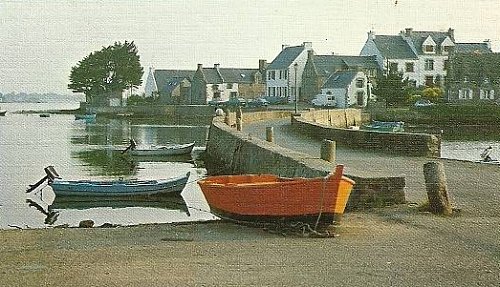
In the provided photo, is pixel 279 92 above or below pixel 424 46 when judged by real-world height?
below

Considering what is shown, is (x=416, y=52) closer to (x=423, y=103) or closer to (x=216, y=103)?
(x=423, y=103)

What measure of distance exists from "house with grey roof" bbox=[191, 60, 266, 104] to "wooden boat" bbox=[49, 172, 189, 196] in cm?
7911

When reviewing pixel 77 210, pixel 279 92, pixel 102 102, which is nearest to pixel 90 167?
pixel 77 210

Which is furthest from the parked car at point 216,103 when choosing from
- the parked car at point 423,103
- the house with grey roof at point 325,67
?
the parked car at point 423,103

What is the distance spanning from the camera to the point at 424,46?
93375 mm

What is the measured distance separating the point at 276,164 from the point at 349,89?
6498cm

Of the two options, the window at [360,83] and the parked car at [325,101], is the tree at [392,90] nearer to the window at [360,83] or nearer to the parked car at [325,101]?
the window at [360,83]

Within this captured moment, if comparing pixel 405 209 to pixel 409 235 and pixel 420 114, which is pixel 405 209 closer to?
pixel 409 235

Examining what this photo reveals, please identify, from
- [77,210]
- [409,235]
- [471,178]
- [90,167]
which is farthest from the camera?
[90,167]

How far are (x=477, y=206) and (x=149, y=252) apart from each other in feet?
20.4

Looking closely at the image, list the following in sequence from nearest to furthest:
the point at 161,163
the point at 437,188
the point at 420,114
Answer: the point at 437,188 < the point at 161,163 < the point at 420,114

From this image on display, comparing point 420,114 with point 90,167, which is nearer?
point 90,167

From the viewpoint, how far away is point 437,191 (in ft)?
40.0

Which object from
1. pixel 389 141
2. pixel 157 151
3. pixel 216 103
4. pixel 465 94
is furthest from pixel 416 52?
pixel 389 141
